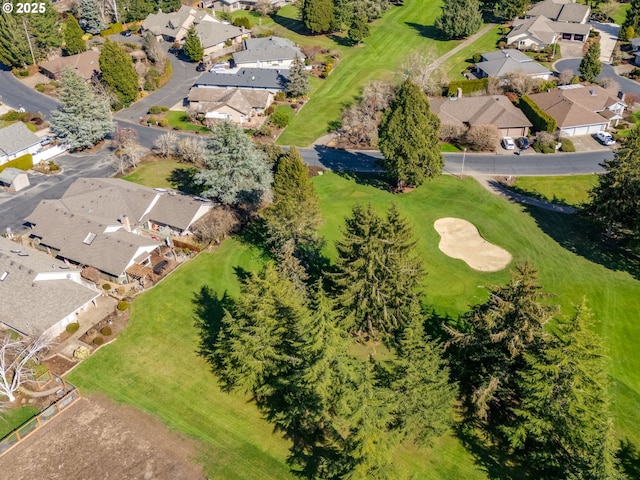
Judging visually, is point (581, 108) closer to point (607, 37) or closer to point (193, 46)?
point (607, 37)

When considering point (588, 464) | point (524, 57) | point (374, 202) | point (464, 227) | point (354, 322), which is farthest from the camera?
point (524, 57)

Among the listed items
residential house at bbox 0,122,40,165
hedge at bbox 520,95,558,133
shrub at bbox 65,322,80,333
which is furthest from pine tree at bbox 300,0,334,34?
shrub at bbox 65,322,80,333

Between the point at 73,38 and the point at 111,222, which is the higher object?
the point at 73,38

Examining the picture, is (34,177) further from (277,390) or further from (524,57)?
(524,57)

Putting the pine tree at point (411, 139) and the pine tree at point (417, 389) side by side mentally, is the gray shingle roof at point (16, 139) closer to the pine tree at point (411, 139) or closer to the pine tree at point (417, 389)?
the pine tree at point (411, 139)

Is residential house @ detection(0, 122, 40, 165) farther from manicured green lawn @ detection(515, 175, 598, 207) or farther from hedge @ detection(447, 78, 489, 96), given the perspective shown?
manicured green lawn @ detection(515, 175, 598, 207)

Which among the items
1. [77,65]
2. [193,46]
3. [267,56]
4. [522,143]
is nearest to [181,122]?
[267,56]

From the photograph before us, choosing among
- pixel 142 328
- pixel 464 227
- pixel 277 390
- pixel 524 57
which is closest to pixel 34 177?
pixel 142 328
